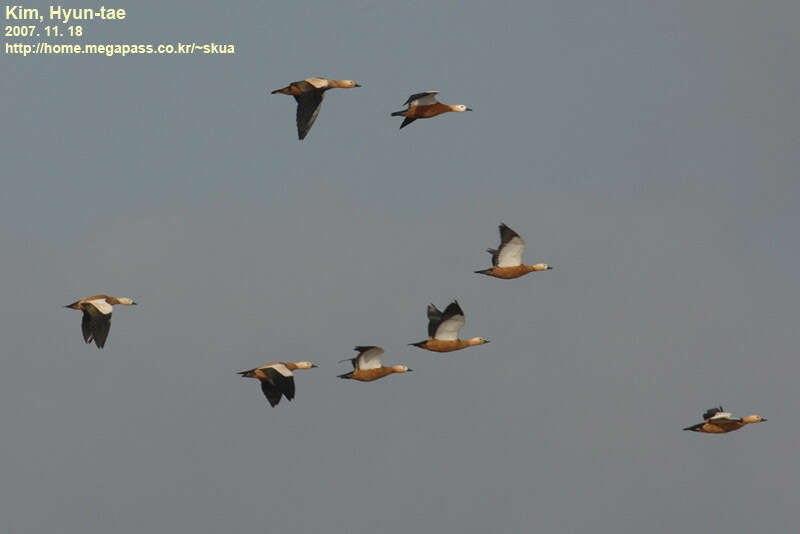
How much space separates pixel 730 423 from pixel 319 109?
1905 cm

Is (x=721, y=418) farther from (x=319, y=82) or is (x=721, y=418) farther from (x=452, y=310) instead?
(x=319, y=82)

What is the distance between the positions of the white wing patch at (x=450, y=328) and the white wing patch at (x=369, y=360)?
221cm

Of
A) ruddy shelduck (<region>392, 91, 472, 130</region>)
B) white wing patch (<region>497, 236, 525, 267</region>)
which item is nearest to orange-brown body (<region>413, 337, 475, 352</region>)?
white wing patch (<region>497, 236, 525, 267</region>)

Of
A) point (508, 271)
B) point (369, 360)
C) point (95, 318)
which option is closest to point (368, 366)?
point (369, 360)

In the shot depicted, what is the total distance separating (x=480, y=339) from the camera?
52.1m

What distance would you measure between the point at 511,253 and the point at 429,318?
12.6 feet

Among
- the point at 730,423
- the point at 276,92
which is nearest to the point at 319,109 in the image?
the point at 276,92

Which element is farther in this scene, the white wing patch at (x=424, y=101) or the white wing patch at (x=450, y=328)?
the white wing patch at (x=450, y=328)

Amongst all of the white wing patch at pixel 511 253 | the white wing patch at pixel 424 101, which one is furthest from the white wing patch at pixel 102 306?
the white wing patch at pixel 511 253

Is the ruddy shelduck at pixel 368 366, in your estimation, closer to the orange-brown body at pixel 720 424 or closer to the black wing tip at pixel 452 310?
the black wing tip at pixel 452 310

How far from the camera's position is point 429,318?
50.6 meters

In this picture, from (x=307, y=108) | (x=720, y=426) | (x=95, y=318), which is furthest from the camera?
(x=720, y=426)

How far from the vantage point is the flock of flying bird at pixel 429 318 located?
158ft

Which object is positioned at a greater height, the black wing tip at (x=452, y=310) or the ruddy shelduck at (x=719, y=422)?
the black wing tip at (x=452, y=310)
